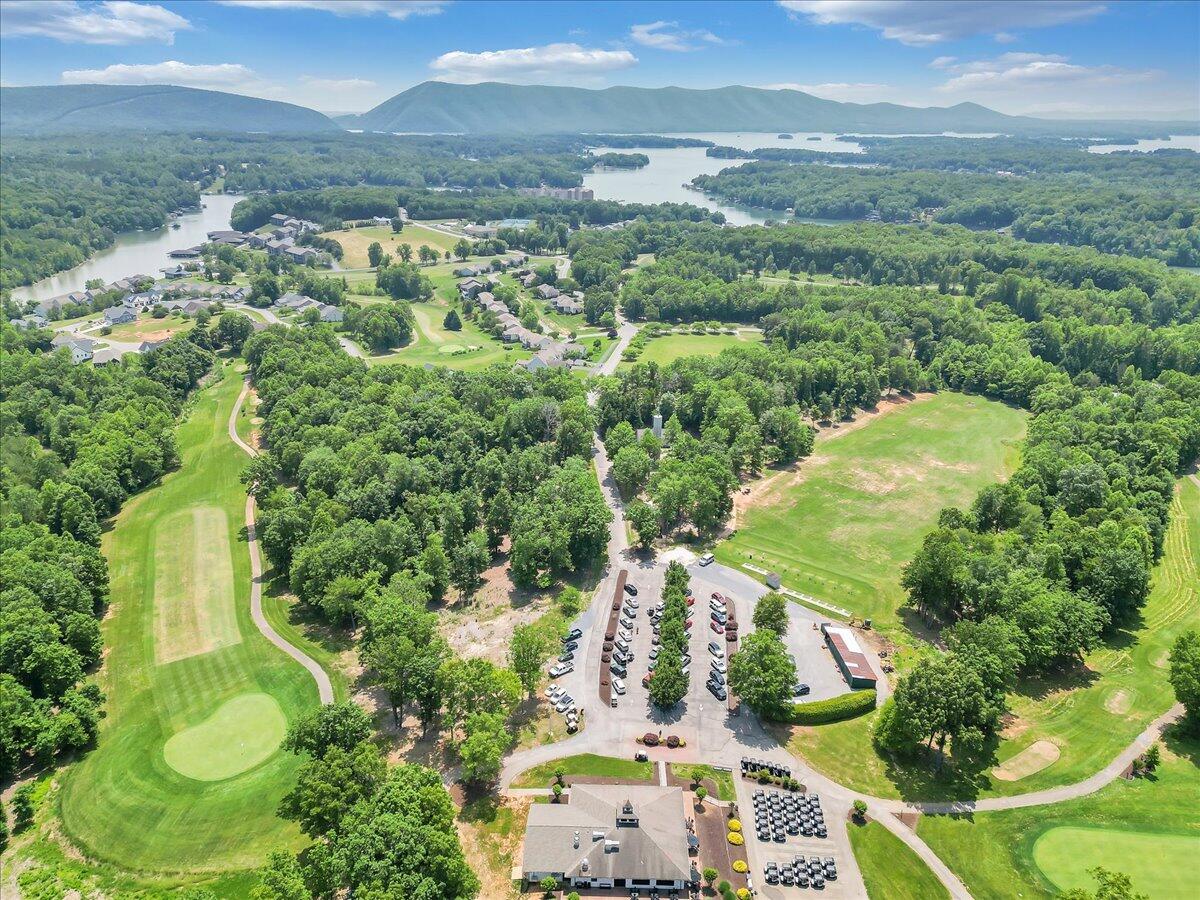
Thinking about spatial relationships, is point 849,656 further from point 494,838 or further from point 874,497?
point 874,497

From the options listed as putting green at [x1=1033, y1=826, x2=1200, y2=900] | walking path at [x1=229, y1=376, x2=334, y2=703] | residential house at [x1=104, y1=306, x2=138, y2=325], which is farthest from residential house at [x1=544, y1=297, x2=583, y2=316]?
putting green at [x1=1033, y1=826, x2=1200, y2=900]

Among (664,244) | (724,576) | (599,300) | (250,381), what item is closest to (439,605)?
(724,576)

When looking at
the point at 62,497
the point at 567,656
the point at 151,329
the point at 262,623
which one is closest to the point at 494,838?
the point at 567,656

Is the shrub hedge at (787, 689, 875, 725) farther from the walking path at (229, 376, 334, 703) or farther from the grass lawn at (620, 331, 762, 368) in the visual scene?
the grass lawn at (620, 331, 762, 368)

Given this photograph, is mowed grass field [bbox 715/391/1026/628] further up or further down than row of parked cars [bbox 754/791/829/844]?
further up

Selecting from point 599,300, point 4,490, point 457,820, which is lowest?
point 457,820

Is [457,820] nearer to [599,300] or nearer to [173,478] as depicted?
[173,478]
